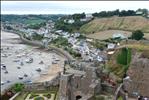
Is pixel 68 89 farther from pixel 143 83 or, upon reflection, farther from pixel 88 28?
pixel 88 28

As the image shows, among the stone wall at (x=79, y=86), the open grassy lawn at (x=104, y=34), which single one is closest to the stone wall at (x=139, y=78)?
the stone wall at (x=79, y=86)

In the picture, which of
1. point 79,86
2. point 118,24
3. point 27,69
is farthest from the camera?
→ point 118,24

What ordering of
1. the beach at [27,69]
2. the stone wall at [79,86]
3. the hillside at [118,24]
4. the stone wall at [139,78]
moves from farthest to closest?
the hillside at [118,24], the beach at [27,69], the stone wall at [139,78], the stone wall at [79,86]

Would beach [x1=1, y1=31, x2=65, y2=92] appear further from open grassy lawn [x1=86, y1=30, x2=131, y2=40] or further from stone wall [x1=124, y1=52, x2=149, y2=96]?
stone wall [x1=124, y1=52, x2=149, y2=96]

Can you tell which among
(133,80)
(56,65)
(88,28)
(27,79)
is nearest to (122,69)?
(133,80)

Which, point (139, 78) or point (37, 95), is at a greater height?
point (139, 78)

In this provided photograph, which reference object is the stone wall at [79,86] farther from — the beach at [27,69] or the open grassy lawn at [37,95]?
the beach at [27,69]

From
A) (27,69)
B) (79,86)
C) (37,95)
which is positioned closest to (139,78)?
(79,86)

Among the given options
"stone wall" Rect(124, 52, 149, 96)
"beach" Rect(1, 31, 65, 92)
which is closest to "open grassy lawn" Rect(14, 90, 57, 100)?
"stone wall" Rect(124, 52, 149, 96)

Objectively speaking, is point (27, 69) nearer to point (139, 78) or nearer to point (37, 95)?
point (37, 95)
